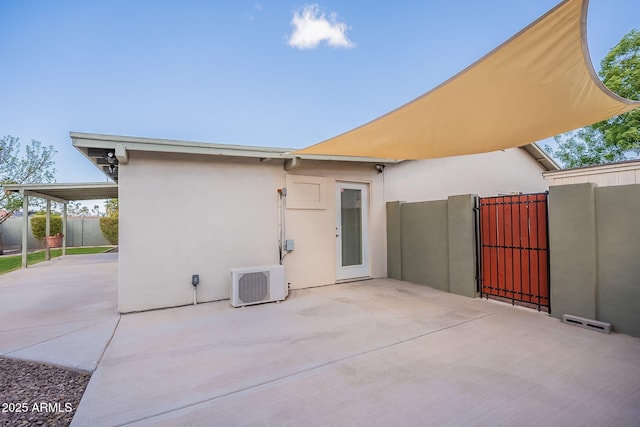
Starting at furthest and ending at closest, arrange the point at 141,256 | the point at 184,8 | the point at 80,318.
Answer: the point at 184,8, the point at 141,256, the point at 80,318

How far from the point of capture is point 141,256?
4.75 m

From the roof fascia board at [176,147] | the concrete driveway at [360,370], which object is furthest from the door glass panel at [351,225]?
the concrete driveway at [360,370]

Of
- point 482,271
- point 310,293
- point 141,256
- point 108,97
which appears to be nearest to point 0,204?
point 108,97

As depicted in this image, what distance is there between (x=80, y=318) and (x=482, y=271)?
6.76 meters

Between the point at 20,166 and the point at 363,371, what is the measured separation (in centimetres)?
1920

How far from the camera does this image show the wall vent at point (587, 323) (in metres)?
3.56

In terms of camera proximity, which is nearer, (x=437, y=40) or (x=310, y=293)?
(x=310, y=293)

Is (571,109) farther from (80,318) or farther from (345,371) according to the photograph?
(80,318)

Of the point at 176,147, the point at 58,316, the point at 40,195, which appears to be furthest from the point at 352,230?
the point at 40,195

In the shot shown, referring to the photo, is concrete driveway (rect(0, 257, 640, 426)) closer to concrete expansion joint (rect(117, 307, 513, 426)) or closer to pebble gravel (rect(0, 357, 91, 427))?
concrete expansion joint (rect(117, 307, 513, 426))

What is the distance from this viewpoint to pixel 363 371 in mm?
2682

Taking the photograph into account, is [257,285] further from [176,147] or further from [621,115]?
[621,115]

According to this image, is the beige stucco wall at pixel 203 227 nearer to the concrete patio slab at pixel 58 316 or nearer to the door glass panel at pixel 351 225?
the door glass panel at pixel 351 225

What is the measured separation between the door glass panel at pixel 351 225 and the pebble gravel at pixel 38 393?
497 cm
